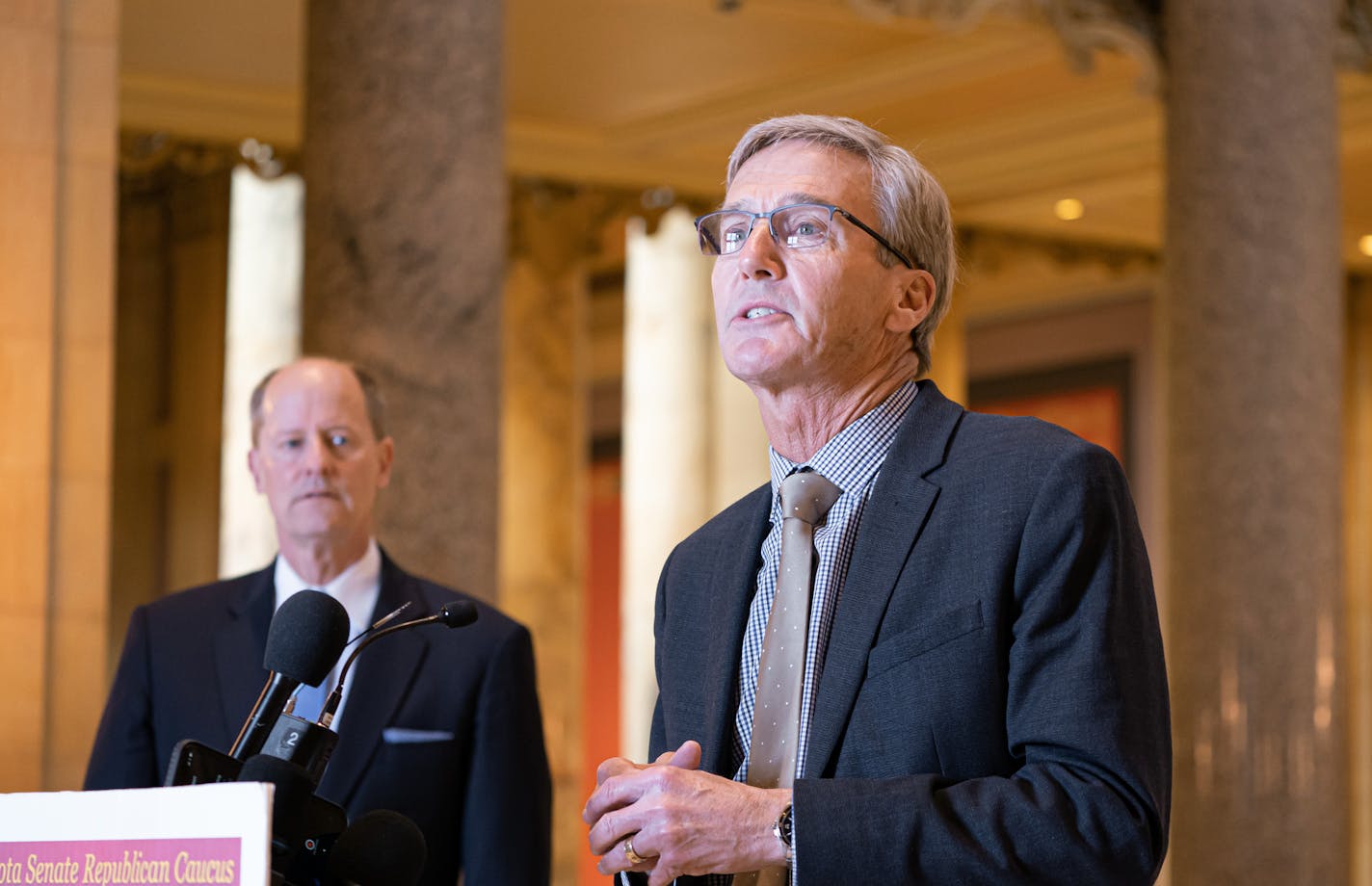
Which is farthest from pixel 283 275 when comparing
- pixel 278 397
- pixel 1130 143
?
pixel 278 397

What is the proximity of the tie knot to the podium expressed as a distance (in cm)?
86

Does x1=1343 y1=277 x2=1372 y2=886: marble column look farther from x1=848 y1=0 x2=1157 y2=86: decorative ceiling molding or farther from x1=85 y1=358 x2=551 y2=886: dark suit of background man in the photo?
x1=85 y1=358 x2=551 y2=886: dark suit of background man

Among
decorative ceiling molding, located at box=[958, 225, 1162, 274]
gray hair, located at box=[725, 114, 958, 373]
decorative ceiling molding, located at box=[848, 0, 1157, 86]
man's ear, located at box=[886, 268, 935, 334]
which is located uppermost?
decorative ceiling molding, located at box=[958, 225, 1162, 274]

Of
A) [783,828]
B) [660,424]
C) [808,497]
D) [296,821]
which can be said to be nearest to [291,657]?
[296,821]

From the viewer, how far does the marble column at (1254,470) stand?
7.76 metres

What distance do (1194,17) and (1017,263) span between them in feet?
19.6

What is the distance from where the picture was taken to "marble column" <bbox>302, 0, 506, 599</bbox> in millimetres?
6219

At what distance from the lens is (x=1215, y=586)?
7.74m

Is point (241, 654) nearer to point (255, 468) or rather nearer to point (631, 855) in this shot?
point (255, 468)

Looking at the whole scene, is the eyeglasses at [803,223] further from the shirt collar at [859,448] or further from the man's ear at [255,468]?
the man's ear at [255,468]

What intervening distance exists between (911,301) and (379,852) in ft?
3.16

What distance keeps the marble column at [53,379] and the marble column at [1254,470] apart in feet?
15.1

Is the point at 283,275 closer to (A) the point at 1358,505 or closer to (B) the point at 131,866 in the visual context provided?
(A) the point at 1358,505

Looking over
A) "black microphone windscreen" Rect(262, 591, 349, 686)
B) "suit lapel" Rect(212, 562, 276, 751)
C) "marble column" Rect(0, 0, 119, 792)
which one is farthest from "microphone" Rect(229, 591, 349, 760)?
"marble column" Rect(0, 0, 119, 792)
